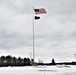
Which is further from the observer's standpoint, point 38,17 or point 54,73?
point 38,17

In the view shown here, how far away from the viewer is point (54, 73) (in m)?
8.62

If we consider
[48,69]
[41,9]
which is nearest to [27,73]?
[48,69]

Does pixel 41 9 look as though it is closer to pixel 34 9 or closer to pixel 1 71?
pixel 34 9

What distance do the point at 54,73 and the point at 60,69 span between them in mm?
533

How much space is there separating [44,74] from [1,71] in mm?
1765

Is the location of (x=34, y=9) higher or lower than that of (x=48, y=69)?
higher

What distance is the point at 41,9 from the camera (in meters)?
22.3

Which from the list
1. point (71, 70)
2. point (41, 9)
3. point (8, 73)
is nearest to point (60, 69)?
point (71, 70)

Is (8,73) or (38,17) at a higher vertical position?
(38,17)

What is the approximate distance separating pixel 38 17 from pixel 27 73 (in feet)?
48.5

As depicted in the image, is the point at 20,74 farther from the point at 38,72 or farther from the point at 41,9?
the point at 41,9

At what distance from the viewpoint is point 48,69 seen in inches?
355

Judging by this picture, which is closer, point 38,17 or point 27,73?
point 27,73

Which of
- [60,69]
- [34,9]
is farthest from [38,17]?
[60,69]
